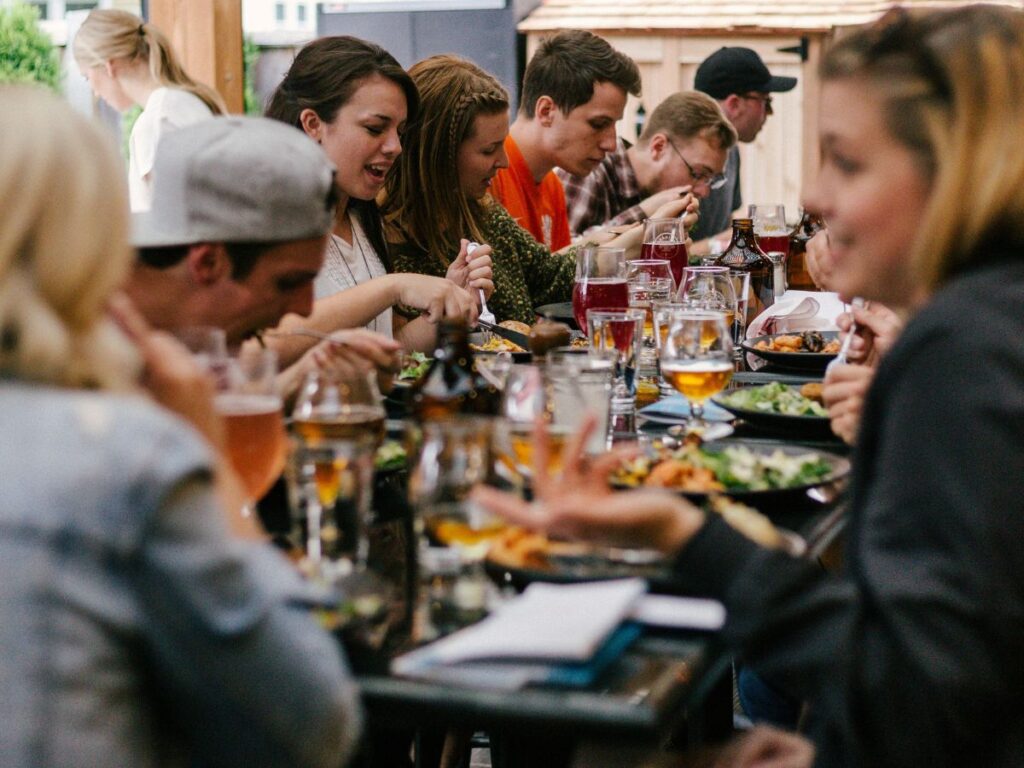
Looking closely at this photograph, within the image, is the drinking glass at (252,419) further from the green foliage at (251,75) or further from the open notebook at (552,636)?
the green foliage at (251,75)

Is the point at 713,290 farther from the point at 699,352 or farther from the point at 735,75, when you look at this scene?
the point at 735,75

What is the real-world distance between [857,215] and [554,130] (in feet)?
12.4

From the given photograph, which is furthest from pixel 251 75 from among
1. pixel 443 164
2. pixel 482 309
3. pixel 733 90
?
pixel 482 309

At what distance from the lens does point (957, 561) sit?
1089mm

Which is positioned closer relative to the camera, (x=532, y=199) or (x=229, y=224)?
(x=229, y=224)

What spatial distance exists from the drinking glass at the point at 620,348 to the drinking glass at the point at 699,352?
0.17 m

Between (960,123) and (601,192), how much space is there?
4.73 meters

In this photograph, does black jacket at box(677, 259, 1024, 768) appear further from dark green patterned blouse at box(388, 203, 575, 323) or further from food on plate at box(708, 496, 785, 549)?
dark green patterned blouse at box(388, 203, 575, 323)

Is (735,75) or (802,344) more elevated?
(735,75)

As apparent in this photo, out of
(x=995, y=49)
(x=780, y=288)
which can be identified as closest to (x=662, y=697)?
(x=995, y=49)

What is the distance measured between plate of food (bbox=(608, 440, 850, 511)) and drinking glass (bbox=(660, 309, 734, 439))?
0.70 feet

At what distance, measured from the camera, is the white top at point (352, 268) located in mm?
3154

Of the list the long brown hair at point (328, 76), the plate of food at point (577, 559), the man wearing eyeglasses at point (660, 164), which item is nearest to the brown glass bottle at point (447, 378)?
the plate of food at point (577, 559)

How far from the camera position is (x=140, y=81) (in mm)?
4996
